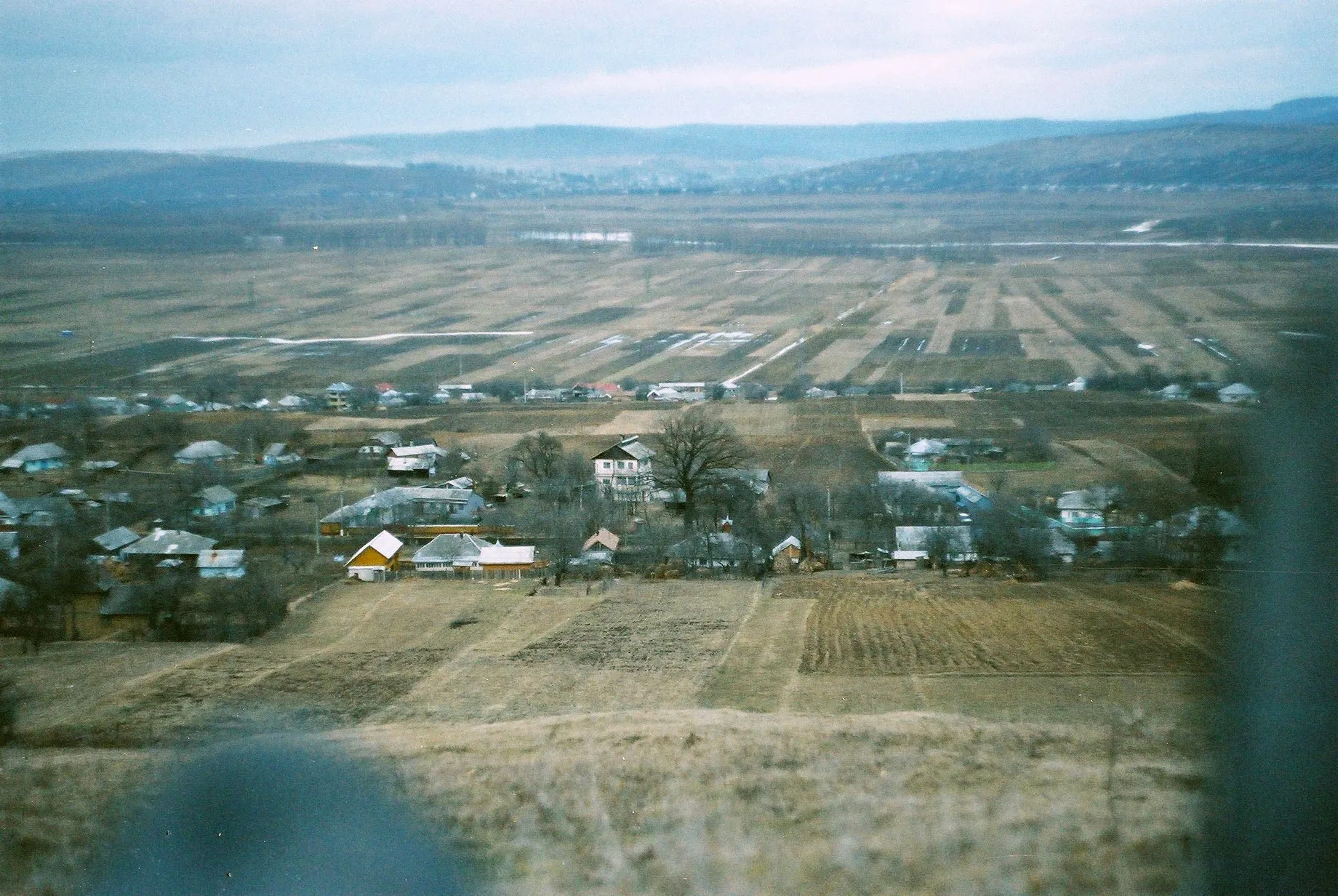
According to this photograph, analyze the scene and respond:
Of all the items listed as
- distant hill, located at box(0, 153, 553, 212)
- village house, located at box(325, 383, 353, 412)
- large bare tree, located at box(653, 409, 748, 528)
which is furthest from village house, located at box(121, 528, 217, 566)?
village house, located at box(325, 383, 353, 412)

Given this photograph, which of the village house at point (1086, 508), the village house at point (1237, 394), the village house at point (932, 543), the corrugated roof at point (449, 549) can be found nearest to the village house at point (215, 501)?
the corrugated roof at point (449, 549)

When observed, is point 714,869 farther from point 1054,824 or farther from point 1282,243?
point 1282,243

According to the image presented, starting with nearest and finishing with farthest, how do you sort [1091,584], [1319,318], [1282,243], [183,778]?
1. [1319,318]
2. [183,778]
3. [1282,243]
4. [1091,584]

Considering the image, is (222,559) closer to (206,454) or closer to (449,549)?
(449,549)

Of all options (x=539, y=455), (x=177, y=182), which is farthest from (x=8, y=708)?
(x=177, y=182)

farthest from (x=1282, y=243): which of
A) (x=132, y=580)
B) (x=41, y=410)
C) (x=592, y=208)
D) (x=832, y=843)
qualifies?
(x=592, y=208)

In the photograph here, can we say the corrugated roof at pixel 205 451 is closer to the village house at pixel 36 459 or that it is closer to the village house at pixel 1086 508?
the village house at pixel 36 459

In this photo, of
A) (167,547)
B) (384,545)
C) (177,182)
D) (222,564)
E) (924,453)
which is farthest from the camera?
(177,182)
